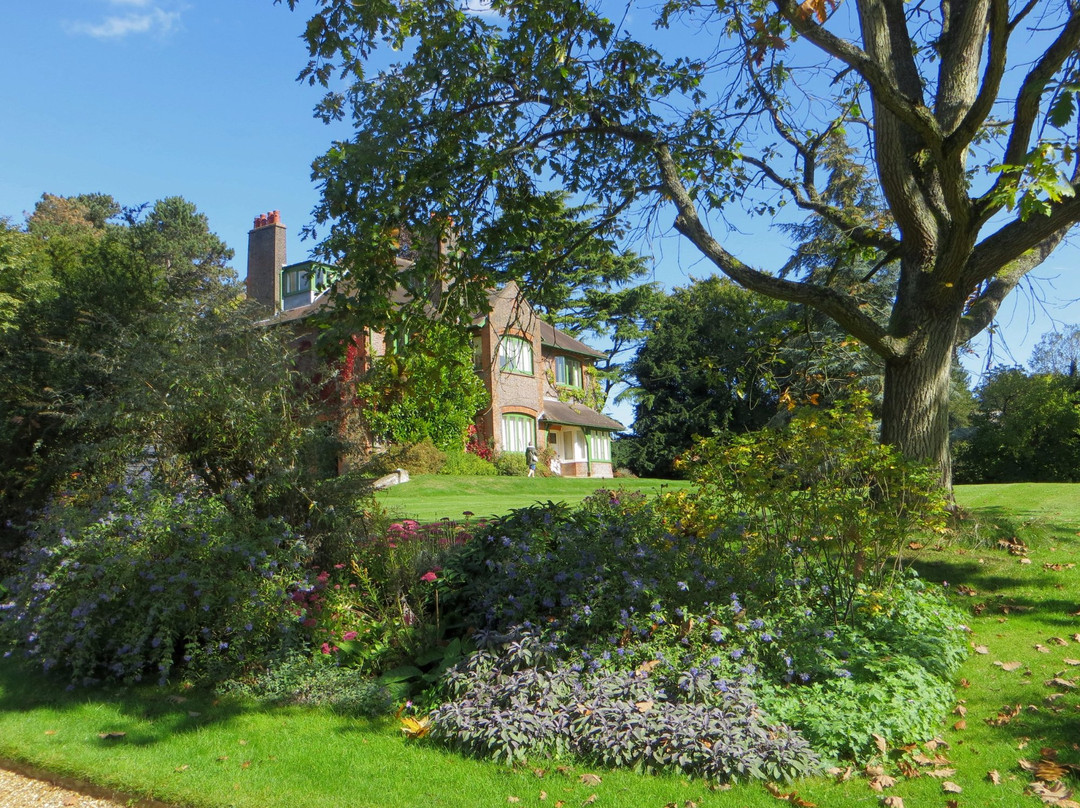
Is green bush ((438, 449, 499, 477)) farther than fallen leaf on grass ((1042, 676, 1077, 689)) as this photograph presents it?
Yes

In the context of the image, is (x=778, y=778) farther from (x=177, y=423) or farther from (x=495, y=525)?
(x=177, y=423)

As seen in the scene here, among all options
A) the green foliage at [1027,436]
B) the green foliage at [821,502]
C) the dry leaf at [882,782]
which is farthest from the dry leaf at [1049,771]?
the green foliage at [1027,436]

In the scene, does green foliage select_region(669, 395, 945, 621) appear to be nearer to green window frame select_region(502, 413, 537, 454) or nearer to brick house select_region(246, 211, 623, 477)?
brick house select_region(246, 211, 623, 477)

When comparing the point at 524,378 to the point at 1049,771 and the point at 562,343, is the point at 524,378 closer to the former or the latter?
the point at 562,343

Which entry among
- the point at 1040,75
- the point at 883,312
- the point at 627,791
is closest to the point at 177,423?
the point at 627,791

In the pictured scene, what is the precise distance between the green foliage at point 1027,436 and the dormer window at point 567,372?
54.3 feet

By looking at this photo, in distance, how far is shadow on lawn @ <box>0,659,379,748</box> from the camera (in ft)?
18.5

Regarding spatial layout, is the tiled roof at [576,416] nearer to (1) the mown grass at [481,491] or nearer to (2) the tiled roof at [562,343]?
(2) the tiled roof at [562,343]

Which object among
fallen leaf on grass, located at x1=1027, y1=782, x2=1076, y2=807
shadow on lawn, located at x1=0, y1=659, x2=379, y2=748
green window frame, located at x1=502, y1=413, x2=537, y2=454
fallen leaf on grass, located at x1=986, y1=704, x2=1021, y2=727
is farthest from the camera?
green window frame, located at x1=502, y1=413, x2=537, y2=454

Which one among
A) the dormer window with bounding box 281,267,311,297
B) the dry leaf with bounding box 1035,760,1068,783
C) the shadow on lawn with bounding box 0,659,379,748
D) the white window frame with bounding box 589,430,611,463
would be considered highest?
the dormer window with bounding box 281,267,311,297

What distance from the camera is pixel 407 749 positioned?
5.09m

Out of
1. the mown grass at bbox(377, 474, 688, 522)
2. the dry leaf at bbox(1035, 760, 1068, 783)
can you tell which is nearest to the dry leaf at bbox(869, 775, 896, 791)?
the dry leaf at bbox(1035, 760, 1068, 783)

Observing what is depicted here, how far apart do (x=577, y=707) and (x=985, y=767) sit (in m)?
2.32

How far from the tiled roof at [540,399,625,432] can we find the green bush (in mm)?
5352
